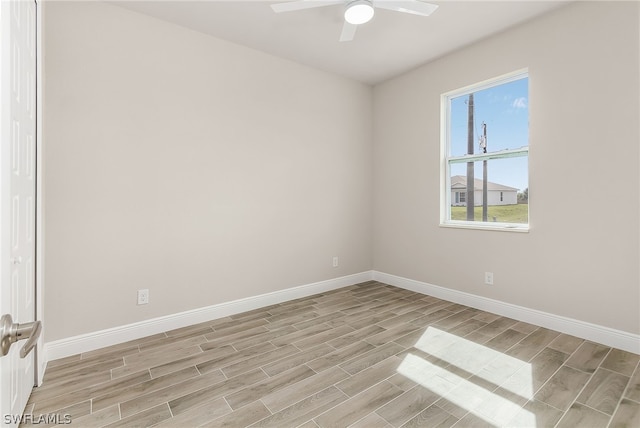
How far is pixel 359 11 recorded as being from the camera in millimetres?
2279

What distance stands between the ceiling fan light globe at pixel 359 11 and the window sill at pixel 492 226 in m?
2.24

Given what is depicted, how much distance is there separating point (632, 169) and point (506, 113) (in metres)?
1.15

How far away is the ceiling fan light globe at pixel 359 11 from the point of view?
88.3 inches

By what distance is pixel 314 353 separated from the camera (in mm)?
2322

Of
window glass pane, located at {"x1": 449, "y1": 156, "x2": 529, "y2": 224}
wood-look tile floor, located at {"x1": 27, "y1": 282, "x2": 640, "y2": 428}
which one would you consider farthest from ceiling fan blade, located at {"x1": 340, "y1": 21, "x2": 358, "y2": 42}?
wood-look tile floor, located at {"x1": 27, "y1": 282, "x2": 640, "y2": 428}

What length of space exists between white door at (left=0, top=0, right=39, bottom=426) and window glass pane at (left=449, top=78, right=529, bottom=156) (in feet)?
11.6

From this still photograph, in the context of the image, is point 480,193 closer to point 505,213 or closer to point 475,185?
point 475,185

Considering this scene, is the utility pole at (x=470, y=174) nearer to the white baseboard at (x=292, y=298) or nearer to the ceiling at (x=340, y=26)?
the ceiling at (x=340, y=26)

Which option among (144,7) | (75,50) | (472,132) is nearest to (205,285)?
(75,50)

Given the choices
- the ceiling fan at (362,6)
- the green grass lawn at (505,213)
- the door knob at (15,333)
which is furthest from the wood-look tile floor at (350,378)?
the ceiling fan at (362,6)

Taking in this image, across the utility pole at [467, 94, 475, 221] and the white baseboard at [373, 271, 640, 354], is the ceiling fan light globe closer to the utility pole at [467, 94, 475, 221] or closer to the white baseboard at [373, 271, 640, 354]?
the utility pole at [467, 94, 475, 221]

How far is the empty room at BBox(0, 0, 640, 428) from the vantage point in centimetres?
179

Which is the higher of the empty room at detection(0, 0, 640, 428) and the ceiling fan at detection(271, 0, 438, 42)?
the ceiling fan at detection(271, 0, 438, 42)

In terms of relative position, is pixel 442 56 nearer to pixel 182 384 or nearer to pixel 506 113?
pixel 506 113
